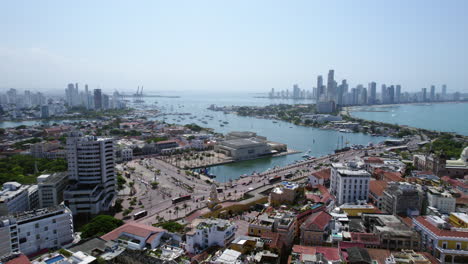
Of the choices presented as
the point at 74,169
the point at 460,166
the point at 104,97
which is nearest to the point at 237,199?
the point at 74,169

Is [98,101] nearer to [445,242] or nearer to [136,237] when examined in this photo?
[136,237]

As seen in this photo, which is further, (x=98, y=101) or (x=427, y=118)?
(x=98, y=101)

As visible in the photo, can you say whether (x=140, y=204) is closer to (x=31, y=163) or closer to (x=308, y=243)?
(x=308, y=243)

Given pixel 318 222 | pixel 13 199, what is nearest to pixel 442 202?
pixel 318 222

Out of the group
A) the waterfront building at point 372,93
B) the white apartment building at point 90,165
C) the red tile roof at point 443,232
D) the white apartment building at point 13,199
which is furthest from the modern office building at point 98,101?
the waterfront building at point 372,93

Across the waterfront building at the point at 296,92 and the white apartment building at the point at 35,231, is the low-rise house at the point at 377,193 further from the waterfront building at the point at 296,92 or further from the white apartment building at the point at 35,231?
the waterfront building at the point at 296,92
